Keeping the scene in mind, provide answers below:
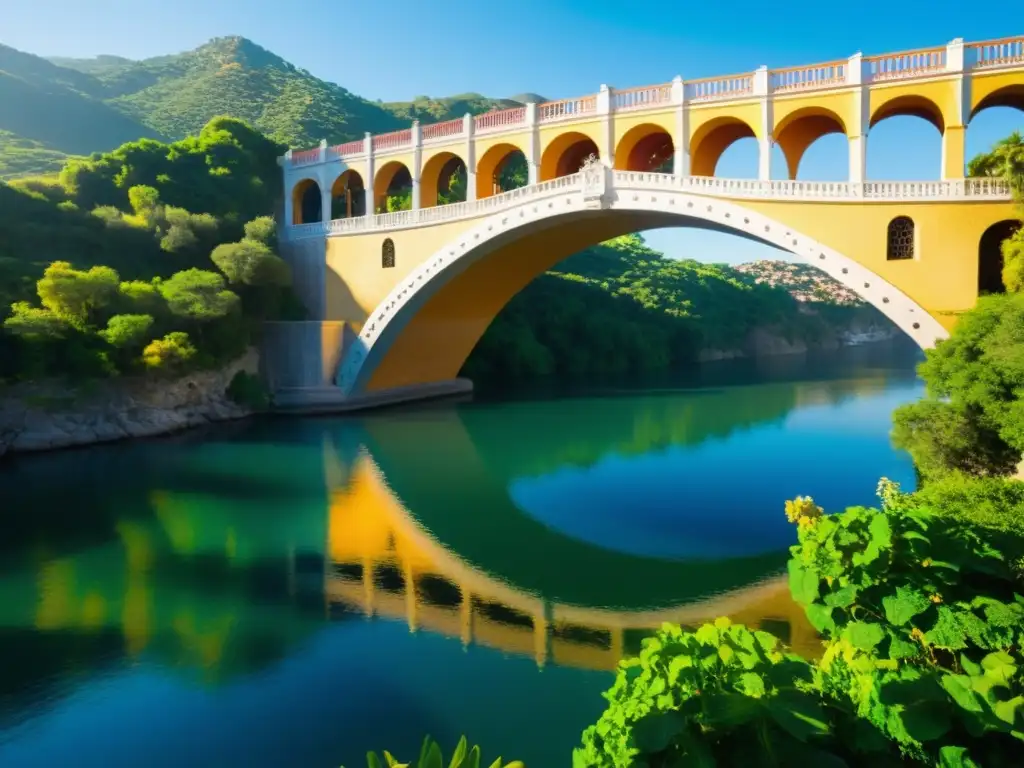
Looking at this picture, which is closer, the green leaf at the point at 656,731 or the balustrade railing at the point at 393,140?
the green leaf at the point at 656,731

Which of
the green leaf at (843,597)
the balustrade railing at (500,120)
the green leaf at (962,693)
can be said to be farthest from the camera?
the balustrade railing at (500,120)

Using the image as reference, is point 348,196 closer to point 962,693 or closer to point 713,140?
point 713,140

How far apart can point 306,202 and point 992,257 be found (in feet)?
65.6

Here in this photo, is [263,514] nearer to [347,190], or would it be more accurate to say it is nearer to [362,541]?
[362,541]

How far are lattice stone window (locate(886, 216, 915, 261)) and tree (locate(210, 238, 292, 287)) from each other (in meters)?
14.2

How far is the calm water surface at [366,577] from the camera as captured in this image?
6.74m

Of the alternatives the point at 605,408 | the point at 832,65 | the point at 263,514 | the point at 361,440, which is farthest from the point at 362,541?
the point at 605,408

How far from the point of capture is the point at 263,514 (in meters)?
13.0

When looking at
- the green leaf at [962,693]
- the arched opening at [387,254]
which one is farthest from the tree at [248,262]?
the green leaf at [962,693]

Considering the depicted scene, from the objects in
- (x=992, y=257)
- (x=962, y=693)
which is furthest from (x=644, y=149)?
(x=962, y=693)

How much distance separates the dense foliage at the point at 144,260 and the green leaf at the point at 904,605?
52.7 feet

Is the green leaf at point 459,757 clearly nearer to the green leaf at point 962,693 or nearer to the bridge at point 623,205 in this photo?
the green leaf at point 962,693

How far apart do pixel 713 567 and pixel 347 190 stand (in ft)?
58.0

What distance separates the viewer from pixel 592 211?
688 inches
